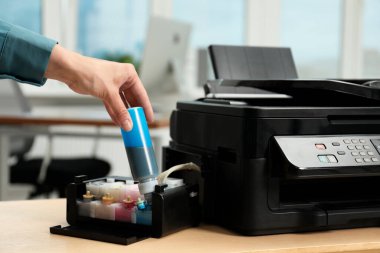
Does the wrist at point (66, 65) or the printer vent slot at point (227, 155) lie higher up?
the wrist at point (66, 65)

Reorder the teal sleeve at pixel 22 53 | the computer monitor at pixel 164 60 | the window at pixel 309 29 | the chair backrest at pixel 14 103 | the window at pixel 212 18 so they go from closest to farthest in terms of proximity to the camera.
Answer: the teal sleeve at pixel 22 53 → the chair backrest at pixel 14 103 → the computer monitor at pixel 164 60 → the window at pixel 212 18 → the window at pixel 309 29

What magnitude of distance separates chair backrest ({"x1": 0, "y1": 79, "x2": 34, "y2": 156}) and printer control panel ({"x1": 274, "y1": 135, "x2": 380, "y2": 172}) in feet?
8.71

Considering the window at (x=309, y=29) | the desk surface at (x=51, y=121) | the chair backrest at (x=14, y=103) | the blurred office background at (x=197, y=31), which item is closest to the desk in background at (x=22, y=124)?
the desk surface at (x=51, y=121)

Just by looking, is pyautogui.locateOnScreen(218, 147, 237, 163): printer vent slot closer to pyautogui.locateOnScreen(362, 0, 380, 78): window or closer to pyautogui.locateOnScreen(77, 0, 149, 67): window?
pyautogui.locateOnScreen(77, 0, 149, 67): window

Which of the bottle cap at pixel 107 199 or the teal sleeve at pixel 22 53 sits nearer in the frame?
the teal sleeve at pixel 22 53

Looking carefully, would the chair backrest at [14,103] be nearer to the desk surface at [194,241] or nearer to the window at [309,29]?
the desk surface at [194,241]

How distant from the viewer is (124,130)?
0.95 m

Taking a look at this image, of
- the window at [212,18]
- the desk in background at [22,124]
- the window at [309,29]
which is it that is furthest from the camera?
the window at [309,29]

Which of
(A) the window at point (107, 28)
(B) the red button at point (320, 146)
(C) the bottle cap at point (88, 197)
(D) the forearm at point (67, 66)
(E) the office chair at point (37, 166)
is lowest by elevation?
(E) the office chair at point (37, 166)

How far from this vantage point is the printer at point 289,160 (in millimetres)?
1014

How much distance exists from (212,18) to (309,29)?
0.93 m

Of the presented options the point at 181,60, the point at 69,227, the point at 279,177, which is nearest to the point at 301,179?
the point at 279,177

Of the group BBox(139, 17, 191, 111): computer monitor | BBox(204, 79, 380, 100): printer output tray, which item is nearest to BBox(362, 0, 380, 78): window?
BBox(139, 17, 191, 111): computer monitor

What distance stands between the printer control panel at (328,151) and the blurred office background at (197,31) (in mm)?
3130
